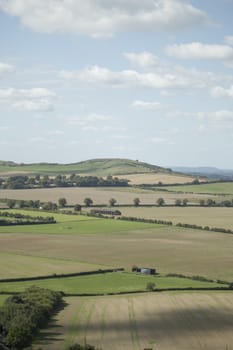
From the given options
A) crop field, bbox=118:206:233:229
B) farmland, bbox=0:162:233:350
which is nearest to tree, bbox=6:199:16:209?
farmland, bbox=0:162:233:350

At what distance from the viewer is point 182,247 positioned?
9288 centimetres

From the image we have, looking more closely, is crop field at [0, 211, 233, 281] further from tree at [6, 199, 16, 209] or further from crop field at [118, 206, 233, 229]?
tree at [6, 199, 16, 209]

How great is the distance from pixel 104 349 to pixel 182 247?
52.0 m

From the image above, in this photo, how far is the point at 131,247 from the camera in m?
93.1

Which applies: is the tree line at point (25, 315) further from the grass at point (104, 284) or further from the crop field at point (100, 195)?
the crop field at point (100, 195)

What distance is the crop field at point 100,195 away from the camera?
525ft

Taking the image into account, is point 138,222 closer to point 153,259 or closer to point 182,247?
point 182,247

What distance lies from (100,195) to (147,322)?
406 ft

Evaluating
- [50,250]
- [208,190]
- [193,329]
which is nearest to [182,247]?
[50,250]

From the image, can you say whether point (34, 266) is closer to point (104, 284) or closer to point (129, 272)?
point (129, 272)

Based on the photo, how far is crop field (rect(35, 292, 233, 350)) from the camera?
145ft

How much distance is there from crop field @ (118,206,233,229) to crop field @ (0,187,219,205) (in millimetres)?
12259

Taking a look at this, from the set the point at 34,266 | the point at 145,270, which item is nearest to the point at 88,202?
the point at 34,266

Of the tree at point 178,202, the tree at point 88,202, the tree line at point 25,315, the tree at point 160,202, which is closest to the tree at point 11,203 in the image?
the tree at point 88,202
